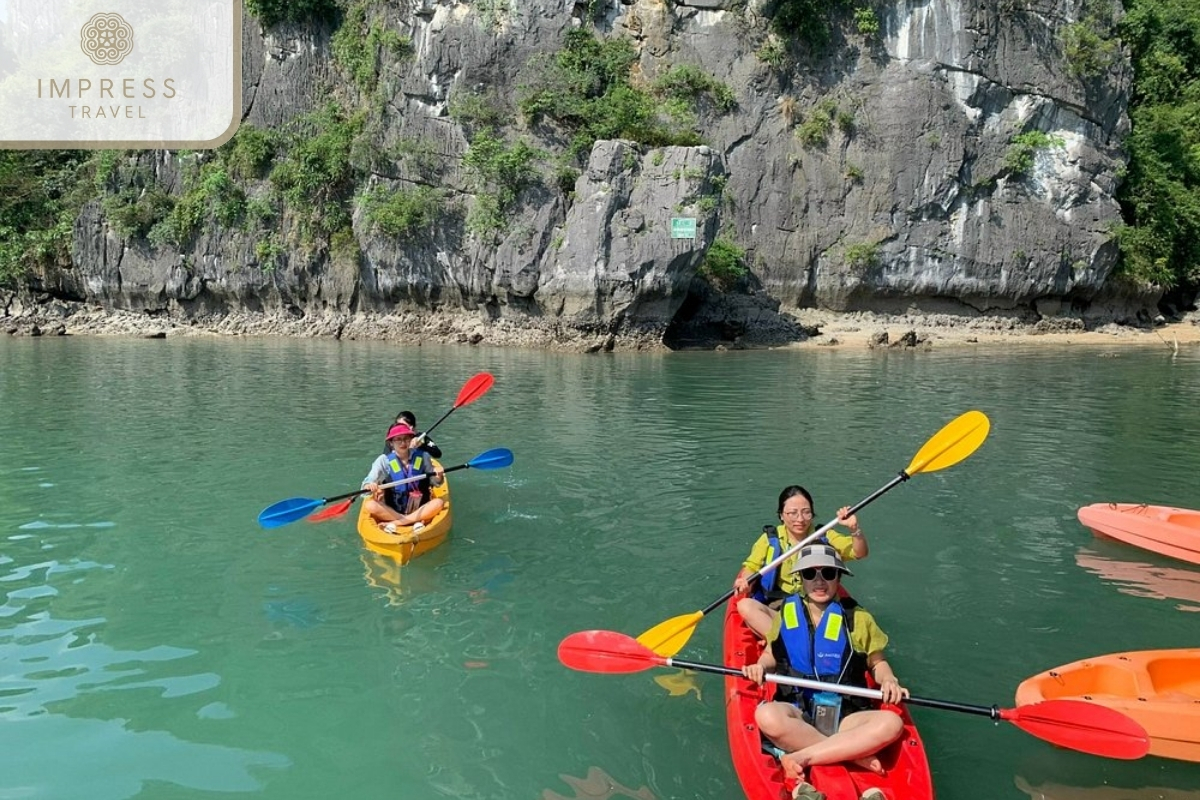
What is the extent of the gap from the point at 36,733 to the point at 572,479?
539cm

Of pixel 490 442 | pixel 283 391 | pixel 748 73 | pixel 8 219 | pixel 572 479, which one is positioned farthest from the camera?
pixel 8 219

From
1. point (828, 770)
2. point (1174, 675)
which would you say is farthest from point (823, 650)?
point (1174, 675)

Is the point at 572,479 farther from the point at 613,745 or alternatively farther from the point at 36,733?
the point at 36,733

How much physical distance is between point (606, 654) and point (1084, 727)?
2135mm

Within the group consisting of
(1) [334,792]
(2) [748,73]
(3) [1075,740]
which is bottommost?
(1) [334,792]

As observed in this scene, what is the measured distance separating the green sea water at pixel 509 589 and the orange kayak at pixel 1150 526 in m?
0.15

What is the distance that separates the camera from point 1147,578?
6.04 m

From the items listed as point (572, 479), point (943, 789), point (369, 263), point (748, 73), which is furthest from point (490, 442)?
point (748, 73)

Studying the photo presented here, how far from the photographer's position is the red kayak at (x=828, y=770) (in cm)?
322

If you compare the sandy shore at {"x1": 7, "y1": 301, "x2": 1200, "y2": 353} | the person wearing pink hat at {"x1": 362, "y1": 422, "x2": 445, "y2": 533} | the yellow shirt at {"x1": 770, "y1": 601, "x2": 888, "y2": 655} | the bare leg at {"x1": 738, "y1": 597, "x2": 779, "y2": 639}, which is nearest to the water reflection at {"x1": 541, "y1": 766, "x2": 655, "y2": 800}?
the yellow shirt at {"x1": 770, "y1": 601, "x2": 888, "y2": 655}

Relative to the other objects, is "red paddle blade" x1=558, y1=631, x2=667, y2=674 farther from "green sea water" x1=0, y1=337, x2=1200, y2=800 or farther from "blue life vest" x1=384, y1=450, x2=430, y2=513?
"blue life vest" x1=384, y1=450, x2=430, y2=513

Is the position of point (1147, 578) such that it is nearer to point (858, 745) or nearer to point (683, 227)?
point (858, 745)

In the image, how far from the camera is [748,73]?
26453mm

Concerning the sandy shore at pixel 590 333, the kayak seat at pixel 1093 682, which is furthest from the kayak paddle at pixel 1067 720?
the sandy shore at pixel 590 333
